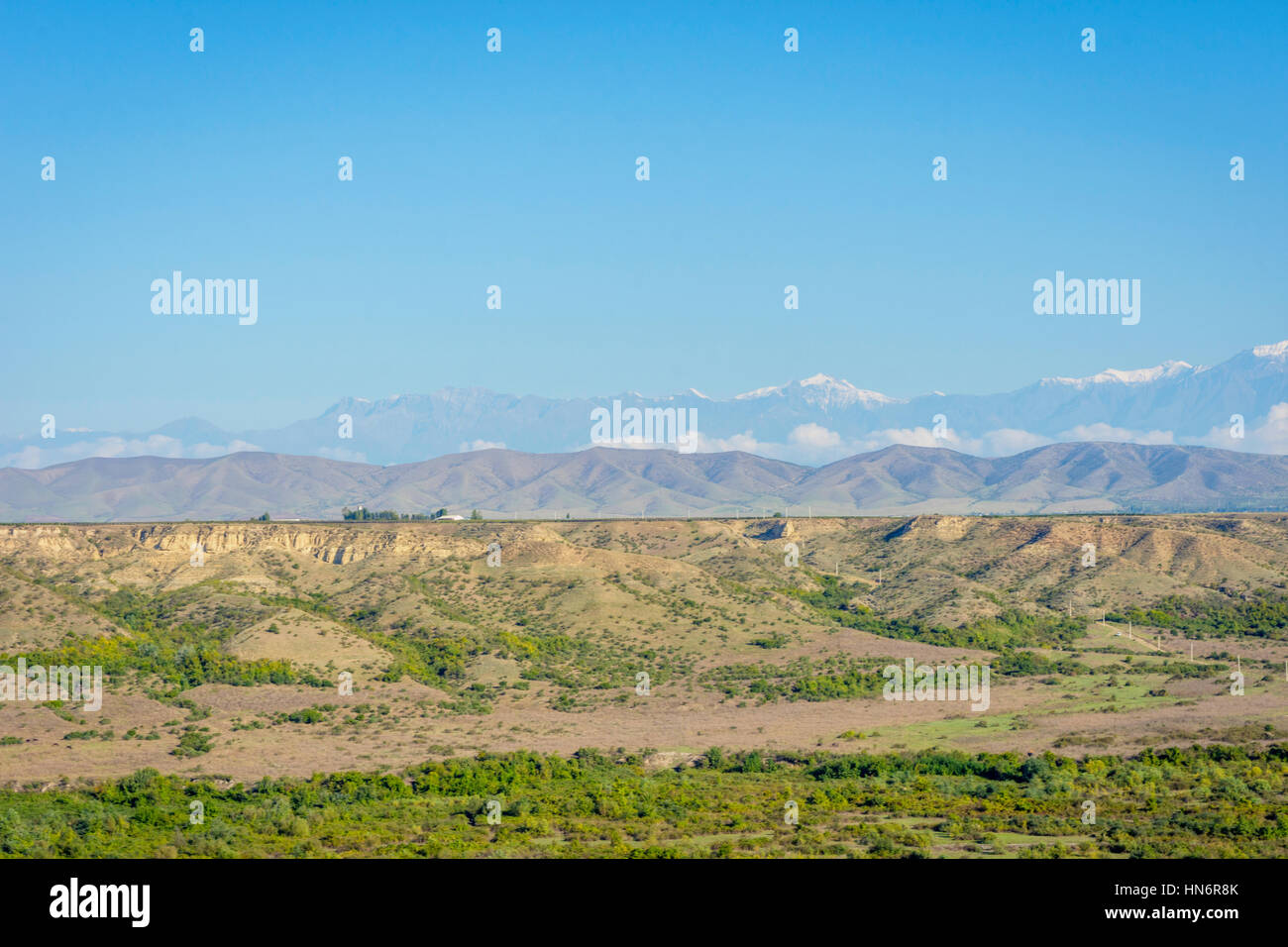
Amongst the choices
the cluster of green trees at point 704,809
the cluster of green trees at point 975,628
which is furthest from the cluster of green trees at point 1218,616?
the cluster of green trees at point 704,809

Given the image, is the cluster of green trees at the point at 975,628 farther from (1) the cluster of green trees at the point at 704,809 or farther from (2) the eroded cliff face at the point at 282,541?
(1) the cluster of green trees at the point at 704,809

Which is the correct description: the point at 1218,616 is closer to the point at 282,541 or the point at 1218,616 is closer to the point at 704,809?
the point at 704,809

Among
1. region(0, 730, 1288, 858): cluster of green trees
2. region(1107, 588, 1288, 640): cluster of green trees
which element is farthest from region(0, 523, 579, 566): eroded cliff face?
region(0, 730, 1288, 858): cluster of green trees

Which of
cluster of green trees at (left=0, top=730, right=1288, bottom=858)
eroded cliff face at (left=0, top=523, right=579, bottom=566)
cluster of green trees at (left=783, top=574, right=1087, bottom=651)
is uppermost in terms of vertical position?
eroded cliff face at (left=0, top=523, right=579, bottom=566)

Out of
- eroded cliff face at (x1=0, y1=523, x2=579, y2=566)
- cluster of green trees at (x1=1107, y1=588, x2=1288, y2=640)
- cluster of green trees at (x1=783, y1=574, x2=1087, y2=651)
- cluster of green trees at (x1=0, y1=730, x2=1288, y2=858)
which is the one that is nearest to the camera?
cluster of green trees at (x1=0, y1=730, x2=1288, y2=858)

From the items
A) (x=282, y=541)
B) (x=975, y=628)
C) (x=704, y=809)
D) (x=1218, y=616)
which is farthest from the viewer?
(x=282, y=541)

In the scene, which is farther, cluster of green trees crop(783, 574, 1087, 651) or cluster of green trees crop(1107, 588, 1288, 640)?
cluster of green trees crop(1107, 588, 1288, 640)

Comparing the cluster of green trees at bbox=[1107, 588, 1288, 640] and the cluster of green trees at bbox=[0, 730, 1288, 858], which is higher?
the cluster of green trees at bbox=[1107, 588, 1288, 640]

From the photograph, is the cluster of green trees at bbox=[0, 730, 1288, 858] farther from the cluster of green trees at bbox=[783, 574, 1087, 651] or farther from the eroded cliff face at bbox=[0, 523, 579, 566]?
the eroded cliff face at bbox=[0, 523, 579, 566]

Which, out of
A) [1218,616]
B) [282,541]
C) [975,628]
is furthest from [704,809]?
[282,541]
